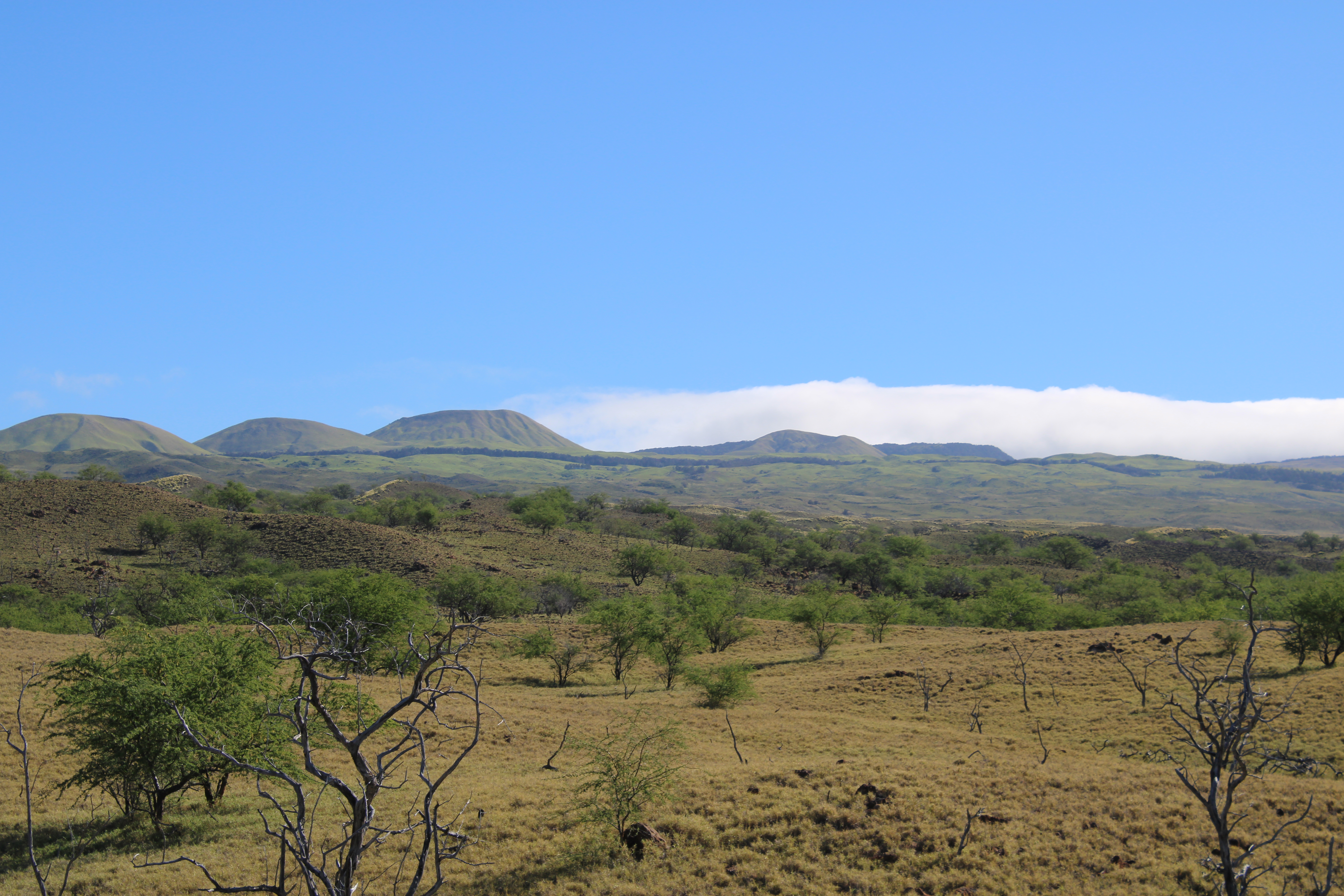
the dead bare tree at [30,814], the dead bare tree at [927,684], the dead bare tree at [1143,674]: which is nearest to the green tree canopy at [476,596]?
the dead bare tree at [30,814]

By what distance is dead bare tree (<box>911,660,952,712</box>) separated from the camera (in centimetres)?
3475

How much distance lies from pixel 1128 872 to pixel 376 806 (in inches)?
719

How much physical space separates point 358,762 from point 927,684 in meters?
37.0

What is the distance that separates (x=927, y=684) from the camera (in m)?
37.3

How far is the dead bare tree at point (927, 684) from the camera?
3475 centimetres

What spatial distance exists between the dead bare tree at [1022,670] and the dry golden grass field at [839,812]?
530 millimetres

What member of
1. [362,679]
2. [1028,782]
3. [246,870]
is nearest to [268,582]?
[362,679]

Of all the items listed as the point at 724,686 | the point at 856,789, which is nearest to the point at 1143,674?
the point at 724,686

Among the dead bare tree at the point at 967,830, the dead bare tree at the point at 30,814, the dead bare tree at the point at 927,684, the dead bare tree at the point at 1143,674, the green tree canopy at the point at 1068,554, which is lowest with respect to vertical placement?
the green tree canopy at the point at 1068,554

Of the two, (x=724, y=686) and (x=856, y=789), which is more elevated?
(x=856, y=789)

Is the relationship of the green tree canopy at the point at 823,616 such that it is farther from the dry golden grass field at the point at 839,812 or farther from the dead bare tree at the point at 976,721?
the dry golden grass field at the point at 839,812

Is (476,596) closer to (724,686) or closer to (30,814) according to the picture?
(724,686)

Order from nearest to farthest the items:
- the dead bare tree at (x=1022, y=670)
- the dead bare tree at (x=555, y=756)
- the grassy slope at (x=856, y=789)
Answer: the grassy slope at (x=856, y=789) < the dead bare tree at (x=555, y=756) < the dead bare tree at (x=1022, y=670)

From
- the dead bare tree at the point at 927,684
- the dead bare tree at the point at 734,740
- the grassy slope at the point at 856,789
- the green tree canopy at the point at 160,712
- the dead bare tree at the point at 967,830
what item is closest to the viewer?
the grassy slope at the point at 856,789
